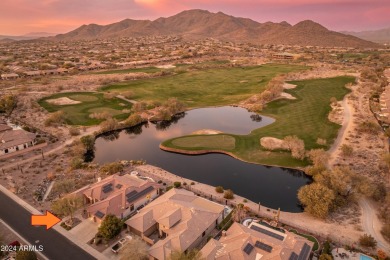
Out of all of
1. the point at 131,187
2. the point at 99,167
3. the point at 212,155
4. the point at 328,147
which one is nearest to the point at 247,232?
the point at 131,187

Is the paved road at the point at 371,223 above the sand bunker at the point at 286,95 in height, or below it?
below

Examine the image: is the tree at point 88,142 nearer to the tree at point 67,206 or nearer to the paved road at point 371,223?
the tree at point 67,206

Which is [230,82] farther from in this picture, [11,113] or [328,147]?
[11,113]

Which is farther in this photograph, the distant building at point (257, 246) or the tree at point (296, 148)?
the tree at point (296, 148)

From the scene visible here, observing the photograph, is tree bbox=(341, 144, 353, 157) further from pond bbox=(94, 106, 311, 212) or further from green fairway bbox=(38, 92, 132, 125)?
green fairway bbox=(38, 92, 132, 125)

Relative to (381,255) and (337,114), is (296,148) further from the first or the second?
(337,114)

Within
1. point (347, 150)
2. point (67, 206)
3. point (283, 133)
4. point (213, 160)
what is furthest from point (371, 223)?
point (67, 206)

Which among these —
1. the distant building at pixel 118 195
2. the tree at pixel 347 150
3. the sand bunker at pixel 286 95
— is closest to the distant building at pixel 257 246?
the distant building at pixel 118 195
